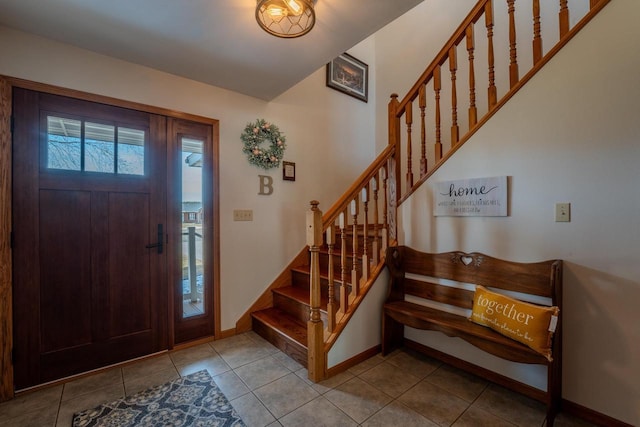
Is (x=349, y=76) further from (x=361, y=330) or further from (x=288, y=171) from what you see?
(x=361, y=330)

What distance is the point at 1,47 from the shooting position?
5.77 ft

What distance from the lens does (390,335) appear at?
2.33 m

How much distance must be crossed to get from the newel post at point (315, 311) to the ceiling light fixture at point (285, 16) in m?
1.08

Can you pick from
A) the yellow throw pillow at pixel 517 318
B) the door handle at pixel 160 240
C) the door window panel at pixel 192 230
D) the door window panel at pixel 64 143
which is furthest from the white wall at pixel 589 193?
the door window panel at pixel 64 143

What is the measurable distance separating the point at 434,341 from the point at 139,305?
2.42 m

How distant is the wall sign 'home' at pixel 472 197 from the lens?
1.88 meters

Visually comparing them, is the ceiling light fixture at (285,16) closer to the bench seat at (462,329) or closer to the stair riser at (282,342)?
the bench seat at (462,329)

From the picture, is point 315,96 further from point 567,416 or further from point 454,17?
point 567,416

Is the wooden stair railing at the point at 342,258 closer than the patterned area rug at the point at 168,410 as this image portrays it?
No

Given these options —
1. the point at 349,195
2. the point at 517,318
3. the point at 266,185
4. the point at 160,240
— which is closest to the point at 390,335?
the point at 517,318

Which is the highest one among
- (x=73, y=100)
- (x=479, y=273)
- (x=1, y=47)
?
(x=1, y=47)

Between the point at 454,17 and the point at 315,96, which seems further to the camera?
→ the point at 315,96

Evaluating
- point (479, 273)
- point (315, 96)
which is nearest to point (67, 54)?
point (315, 96)

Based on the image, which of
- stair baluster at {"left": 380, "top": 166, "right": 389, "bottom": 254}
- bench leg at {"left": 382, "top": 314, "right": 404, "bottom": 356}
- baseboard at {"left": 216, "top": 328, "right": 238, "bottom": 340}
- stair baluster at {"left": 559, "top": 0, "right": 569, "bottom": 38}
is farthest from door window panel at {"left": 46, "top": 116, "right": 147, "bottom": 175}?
stair baluster at {"left": 559, "top": 0, "right": 569, "bottom": 38}
